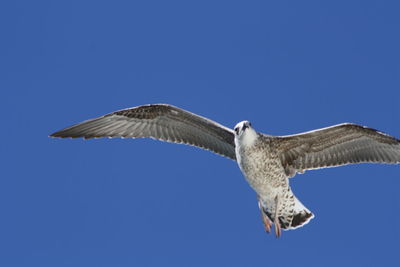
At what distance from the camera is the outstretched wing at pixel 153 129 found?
1198 cm

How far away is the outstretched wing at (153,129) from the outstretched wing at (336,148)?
101 cm

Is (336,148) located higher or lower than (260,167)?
higher

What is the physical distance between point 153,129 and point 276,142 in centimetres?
217

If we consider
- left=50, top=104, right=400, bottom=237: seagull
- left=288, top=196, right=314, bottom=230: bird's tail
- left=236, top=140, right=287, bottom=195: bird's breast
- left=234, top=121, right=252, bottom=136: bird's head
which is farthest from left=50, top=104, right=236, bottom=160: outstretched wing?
left=288, top=196, right=314, bottom=230: bird's tail

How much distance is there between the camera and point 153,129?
12.2m

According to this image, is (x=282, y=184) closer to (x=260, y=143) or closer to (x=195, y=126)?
(x=260, y=143)

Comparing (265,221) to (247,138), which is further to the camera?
(265,221)

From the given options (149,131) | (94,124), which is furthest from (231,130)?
(94,124)

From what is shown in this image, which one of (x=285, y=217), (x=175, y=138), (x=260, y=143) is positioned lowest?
(x=285, y=217)

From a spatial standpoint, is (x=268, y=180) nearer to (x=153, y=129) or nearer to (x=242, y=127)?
(x=242, y=127)

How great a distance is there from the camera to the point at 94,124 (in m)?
12.2

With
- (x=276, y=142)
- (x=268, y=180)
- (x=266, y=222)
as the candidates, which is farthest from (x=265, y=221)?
(x=276, y=142)

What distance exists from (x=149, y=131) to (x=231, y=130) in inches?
59.0

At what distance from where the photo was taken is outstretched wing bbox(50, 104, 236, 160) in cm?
1198
